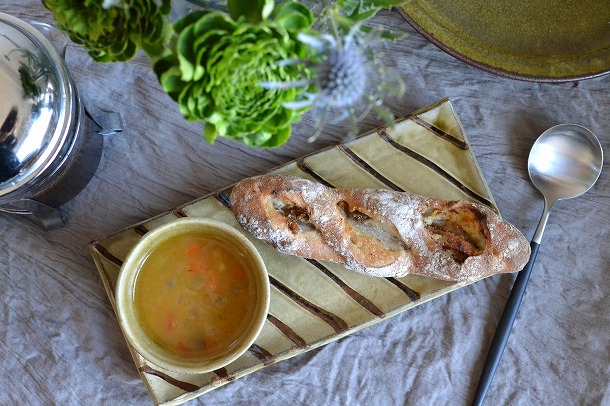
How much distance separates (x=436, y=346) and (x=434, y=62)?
0.41m

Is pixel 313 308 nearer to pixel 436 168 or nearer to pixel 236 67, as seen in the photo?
pixel 436 168

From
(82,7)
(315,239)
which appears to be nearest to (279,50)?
(82,7)

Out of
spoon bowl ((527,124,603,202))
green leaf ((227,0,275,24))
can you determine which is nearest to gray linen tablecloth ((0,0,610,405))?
spoon bowl ((527,124,603,202))

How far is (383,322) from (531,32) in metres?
0.45

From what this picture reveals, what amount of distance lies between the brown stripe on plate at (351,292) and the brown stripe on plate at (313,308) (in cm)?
4

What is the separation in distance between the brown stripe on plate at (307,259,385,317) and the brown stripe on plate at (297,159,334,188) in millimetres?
109

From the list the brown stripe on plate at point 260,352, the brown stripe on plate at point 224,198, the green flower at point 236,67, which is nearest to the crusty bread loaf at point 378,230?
the brown stripe on plate at point 224,198

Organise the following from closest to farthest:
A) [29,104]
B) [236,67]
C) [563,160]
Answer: [236,67], [29,104], [563,160]

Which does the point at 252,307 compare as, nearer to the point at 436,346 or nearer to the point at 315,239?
the point at 315,239

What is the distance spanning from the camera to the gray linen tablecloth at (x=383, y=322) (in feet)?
2.99

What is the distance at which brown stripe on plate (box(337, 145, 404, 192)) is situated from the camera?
0.91m

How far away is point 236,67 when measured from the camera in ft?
1.47

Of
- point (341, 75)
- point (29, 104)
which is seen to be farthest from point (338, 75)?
point (29, 104)

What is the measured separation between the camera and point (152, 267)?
847 mm
